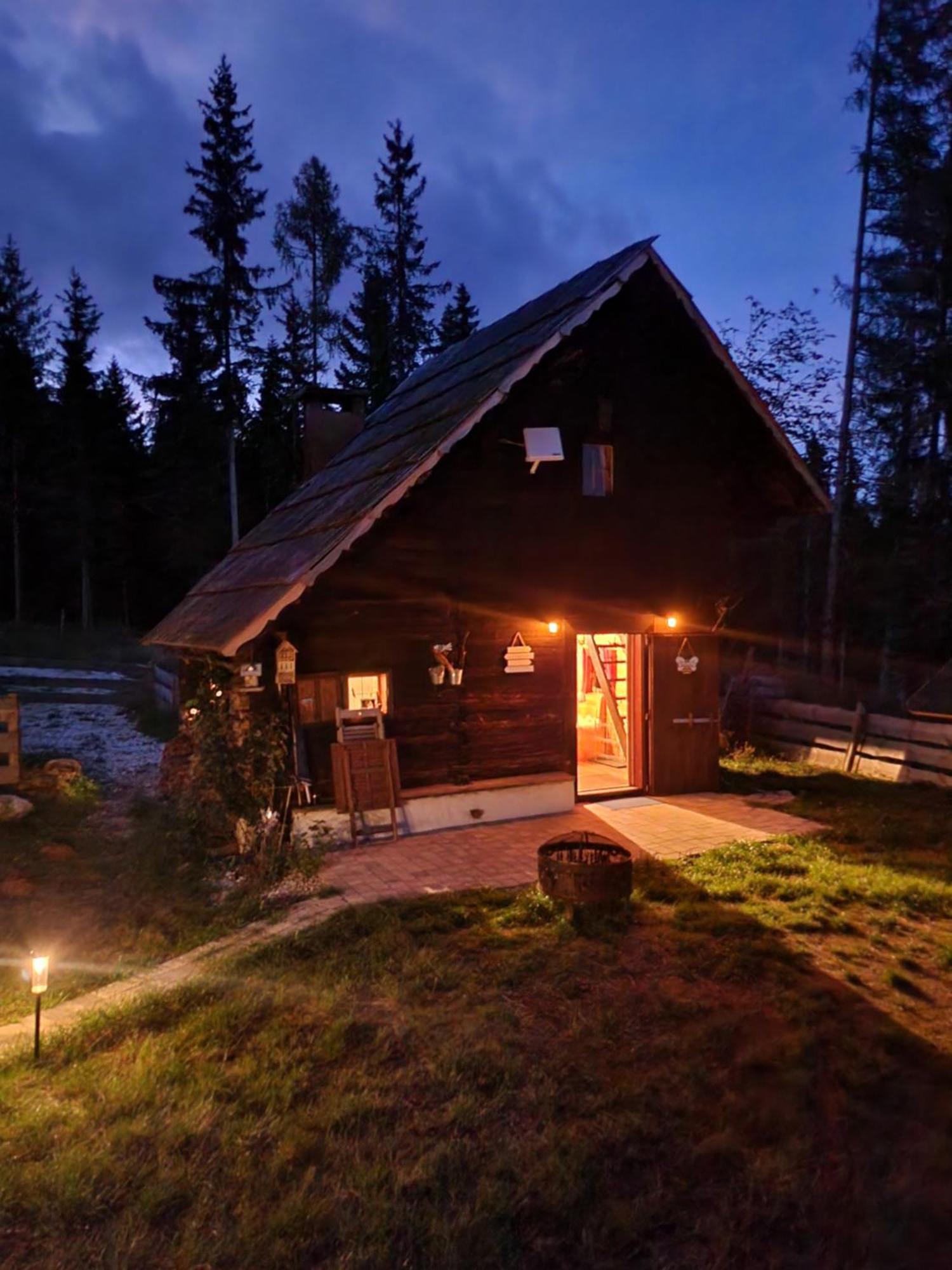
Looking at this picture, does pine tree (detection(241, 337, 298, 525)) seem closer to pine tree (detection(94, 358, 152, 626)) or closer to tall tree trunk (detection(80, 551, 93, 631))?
pine tree (detection(94, 358, 152, 626))

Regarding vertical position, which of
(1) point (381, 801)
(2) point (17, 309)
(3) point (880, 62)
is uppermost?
(2) point (17, 309)

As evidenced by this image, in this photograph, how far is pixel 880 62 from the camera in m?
19.8

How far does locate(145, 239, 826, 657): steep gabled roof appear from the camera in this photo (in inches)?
354

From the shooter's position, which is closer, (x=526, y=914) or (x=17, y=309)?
(x=526, y=914)

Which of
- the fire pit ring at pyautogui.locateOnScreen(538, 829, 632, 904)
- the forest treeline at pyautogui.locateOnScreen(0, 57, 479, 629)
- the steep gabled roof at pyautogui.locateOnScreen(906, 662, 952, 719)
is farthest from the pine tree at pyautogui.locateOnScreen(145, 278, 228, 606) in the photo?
the fire pit ring at pyautogui.locateOnScreen(538, 829, 632, 904)

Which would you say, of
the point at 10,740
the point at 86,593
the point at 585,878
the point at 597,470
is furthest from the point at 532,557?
the point at 86,593

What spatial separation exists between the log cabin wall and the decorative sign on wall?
0.32 ft

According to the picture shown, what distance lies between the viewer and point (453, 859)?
9055 millimetres

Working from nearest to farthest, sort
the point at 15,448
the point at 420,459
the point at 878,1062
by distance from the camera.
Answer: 1. the point at 878,1062
2. the point at 420,459
3. the point at 15,448

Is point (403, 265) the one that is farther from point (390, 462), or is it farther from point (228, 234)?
point (390, 462)

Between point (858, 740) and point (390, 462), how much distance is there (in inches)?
351

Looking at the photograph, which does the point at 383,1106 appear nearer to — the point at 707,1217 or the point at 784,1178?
the point at 707,1217

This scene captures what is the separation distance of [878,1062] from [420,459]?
685cm

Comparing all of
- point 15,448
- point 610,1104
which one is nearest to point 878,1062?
point 610,1104
